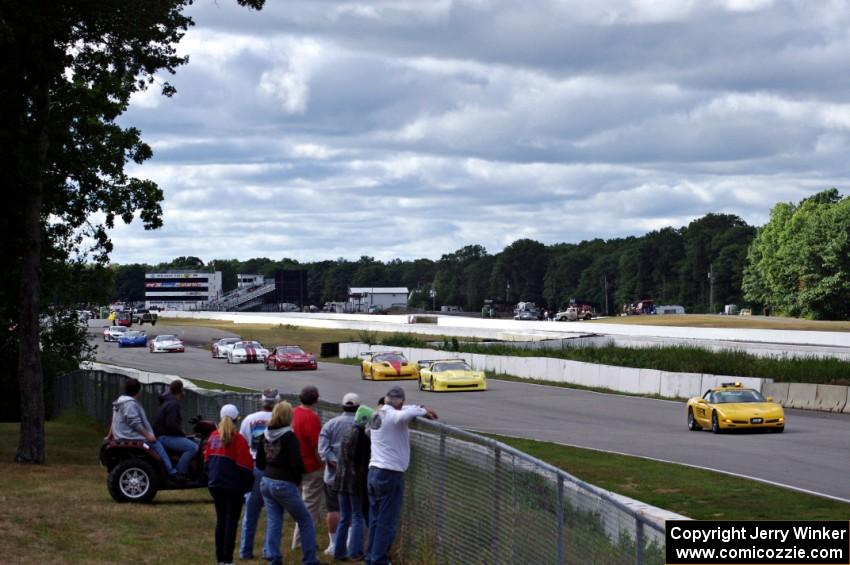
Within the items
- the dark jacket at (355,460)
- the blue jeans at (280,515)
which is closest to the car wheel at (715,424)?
the dark jacket at (355,460)

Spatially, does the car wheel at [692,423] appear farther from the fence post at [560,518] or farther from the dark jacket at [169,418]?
the fence post at [560,518]

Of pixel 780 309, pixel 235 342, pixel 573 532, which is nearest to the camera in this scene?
pixel 573 532

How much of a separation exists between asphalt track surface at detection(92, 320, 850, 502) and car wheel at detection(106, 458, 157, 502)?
982cm

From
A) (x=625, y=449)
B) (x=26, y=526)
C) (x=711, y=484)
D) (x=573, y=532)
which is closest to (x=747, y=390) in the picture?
(x=625, y=449)

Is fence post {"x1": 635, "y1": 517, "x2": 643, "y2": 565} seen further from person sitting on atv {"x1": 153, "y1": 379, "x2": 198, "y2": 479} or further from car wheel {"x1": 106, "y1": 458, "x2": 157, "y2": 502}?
car wheel {"x1": 106, "y1": 458, "x2": 157, "y2": 502}

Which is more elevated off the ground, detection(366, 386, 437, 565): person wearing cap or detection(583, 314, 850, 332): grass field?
detection(583, 314, 850, 332): grass field

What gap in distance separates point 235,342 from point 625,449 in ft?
153

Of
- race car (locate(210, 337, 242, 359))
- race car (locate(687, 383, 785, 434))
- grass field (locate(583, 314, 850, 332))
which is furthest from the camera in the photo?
grass field (locate(583, 314, 850, 332))

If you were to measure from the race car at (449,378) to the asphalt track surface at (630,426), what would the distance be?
550 mm

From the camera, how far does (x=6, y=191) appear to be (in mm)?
24766

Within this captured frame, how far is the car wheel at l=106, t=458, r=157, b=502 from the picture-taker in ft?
55.5

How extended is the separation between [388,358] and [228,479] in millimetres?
38420

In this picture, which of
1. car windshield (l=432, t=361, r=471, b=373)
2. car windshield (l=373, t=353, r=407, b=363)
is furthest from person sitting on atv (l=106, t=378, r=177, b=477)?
car windshield (l=373, t=353, r=407, b=363)

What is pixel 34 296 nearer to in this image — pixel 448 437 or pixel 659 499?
pixel 659 499
